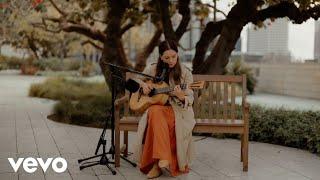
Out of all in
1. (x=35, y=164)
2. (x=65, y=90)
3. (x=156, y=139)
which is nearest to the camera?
(x=156, y=139)

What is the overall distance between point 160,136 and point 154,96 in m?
0.54

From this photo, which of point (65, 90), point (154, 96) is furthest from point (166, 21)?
point (65, 90)

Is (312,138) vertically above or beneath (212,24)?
beneath

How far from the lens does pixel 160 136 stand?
5848mm

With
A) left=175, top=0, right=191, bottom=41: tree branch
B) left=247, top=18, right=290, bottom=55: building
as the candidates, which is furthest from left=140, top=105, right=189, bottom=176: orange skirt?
left=247, top=18, right=290, bottom=55: building

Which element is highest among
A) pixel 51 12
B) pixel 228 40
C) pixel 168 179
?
pixel 51 12

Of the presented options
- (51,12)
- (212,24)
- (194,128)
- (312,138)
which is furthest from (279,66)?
(194,128)

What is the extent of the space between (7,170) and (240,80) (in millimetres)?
3245

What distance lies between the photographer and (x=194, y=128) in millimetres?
6316

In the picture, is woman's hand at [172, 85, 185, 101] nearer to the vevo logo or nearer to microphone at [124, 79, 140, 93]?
microphone at [124, 79, 140, 93]

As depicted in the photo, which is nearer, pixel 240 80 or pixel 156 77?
pixel 156 77

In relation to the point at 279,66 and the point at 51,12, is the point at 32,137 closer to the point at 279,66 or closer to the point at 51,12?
the point at 279,66

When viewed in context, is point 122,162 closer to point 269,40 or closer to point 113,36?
point 113,36

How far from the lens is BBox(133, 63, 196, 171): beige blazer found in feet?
19.6
